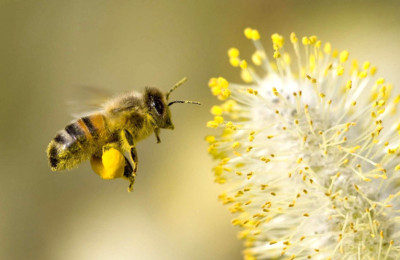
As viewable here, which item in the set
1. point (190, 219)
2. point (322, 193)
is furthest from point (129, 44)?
point (322, 193)

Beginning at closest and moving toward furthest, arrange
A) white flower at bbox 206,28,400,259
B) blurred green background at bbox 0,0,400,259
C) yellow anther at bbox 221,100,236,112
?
white flower at bbox 206,28,400,259 < yellow anther at bbox 221,100,236,112 < blurred green background at bbox 0,0,400,259

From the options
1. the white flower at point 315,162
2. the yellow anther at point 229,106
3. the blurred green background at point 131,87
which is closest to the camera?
the white flower at point 315,162

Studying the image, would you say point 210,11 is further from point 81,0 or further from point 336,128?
point 336,128

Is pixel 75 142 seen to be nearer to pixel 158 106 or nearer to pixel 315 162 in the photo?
pixel 158 106

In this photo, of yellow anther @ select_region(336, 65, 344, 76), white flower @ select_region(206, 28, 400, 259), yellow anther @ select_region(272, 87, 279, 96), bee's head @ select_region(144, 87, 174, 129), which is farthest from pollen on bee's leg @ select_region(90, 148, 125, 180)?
yellow anther @ select_region(336, 65, 344, 76)

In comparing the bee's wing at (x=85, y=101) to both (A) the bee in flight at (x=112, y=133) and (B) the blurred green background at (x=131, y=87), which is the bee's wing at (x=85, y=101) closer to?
(A) the bee in flight at (x=112, y=133)

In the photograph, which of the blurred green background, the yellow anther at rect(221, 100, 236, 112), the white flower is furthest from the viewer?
the blurred green background

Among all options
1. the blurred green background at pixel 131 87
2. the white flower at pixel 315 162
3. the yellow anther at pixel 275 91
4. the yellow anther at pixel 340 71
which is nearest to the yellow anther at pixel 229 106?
the white flower at pixel 315 162

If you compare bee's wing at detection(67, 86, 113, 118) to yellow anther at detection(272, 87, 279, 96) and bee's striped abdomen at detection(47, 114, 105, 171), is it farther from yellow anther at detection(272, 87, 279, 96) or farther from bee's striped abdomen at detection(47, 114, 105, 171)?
yellow anther at detection(272, 87, 279, 96)
